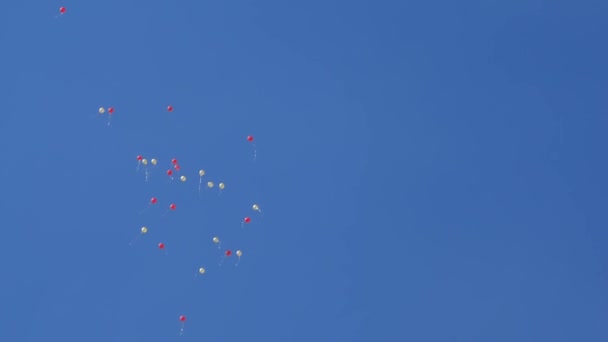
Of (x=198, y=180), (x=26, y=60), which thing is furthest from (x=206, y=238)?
(x=26, y=60)

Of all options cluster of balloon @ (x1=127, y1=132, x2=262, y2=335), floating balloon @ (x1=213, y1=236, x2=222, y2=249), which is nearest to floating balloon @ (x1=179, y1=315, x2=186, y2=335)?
cluster of balloon @ (x1=127, y1=132, x2=262, y2=335)

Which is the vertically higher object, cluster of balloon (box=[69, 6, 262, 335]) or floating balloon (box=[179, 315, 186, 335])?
cluster of balloon (box=[69, 6, 262, 335])

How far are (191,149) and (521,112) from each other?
0.80m

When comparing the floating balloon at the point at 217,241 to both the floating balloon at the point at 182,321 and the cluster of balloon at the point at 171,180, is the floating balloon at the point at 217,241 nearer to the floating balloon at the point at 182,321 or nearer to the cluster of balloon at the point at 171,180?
the cluster of balloon at the point at 171,180

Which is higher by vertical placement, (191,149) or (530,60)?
(530,60)

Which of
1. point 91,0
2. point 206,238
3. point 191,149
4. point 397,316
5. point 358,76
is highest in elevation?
point 91,0

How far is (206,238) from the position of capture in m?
2.21

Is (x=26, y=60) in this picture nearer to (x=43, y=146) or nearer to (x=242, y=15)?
(x=43, y=146)

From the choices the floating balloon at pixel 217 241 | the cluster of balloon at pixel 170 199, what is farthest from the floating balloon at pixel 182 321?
the floating balloon at pixel 217 241

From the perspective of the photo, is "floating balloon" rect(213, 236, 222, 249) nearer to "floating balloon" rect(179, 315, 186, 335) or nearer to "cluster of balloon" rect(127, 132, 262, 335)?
"cluster of balloon" rect(127, 132, 262, 335)

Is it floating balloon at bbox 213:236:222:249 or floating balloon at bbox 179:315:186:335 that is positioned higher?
floating balloon at bbox 213:236:222:249

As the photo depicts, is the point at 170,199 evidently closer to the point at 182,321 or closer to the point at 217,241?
the point at 217,241

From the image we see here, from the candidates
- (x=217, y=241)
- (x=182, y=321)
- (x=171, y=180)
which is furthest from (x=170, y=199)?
(x=182, y=321)

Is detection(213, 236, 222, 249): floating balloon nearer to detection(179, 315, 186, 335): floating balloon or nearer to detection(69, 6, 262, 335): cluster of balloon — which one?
detection(69, 6, 262, 335): cluster of balloon
